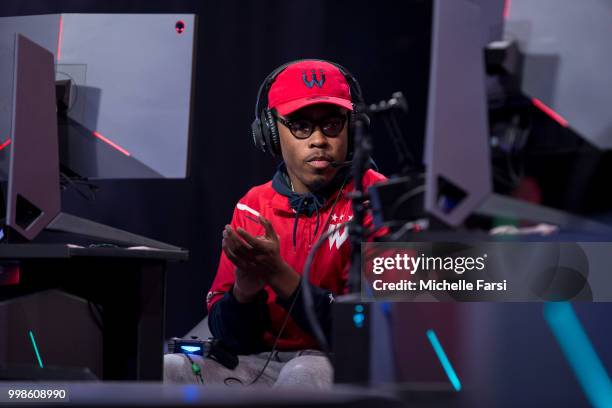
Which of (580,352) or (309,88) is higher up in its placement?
(309,88)

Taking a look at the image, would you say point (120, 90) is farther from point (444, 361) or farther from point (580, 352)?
point (580, 352)

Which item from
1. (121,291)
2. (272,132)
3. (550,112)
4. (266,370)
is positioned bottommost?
(266,370)

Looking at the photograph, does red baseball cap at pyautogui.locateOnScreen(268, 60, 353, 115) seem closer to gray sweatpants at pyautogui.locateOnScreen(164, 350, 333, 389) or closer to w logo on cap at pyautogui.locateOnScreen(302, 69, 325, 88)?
w logo on cap at pyautogui.locateOnScreen(302, 69, 325, 88)

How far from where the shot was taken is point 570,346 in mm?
930

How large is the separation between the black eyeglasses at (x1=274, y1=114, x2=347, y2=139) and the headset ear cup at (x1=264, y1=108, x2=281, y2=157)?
0.14 ft

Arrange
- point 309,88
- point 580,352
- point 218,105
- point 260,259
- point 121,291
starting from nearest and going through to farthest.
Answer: point 580,352, point 121,291, point 260,259, point 309,88, point 218,105

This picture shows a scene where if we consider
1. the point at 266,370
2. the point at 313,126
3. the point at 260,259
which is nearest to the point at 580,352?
the point at 260,259

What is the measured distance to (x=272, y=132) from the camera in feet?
6.30

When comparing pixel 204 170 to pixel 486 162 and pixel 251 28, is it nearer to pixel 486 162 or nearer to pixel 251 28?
pixel 251 28

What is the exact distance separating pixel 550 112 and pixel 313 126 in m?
0.94

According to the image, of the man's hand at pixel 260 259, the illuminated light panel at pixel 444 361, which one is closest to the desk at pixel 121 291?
the man's hand at pixel 260 259

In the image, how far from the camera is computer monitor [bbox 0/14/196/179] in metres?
1.54

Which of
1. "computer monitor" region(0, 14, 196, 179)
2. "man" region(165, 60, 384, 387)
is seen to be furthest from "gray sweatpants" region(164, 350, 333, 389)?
"computer monitor" region(0, 14, 196, 179)

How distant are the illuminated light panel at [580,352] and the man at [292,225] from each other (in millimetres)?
691
